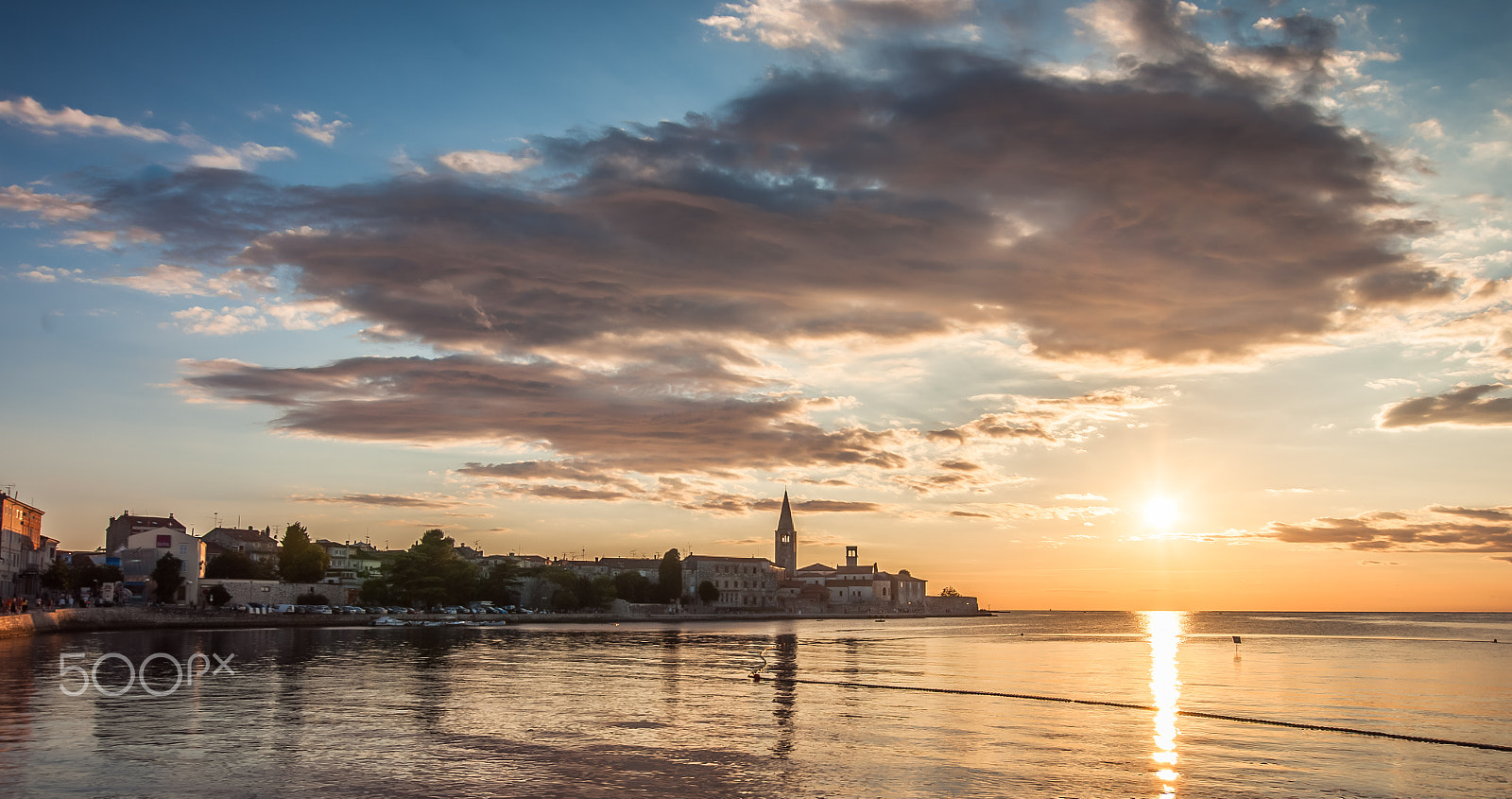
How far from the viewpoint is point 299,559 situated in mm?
145750

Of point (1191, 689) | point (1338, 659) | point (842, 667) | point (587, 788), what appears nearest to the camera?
point (587, 788)

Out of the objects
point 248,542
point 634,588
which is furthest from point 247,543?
point 634,588

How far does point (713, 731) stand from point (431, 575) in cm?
12315

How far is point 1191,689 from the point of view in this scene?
1982 inches

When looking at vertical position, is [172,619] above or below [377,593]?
above

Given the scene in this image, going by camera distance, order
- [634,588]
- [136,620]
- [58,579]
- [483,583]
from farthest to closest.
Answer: [634,588] → [483,583] → [58,579] → [136,620]

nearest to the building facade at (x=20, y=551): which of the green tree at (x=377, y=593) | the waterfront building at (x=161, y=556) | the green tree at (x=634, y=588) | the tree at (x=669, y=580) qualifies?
the waterfront building at (x=161, y=556)

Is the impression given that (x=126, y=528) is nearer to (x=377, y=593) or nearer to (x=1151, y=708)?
(x=377, y=593)

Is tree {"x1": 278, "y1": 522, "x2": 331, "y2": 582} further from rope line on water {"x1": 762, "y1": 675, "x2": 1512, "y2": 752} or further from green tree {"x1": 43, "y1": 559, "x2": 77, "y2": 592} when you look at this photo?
rope line on water {"x1": 762, "y1": 675, "x2": 1512, "y2": 752}

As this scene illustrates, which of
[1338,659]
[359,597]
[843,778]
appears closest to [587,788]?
[843,778]

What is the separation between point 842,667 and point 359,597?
111219 mm

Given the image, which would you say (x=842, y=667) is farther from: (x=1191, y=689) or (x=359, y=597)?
(x=359, y=597)

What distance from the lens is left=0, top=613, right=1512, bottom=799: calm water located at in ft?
77.6

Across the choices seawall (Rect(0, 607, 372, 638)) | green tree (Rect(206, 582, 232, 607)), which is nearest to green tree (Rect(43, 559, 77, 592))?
green tree (Rect(206, 582, 232, 607))
